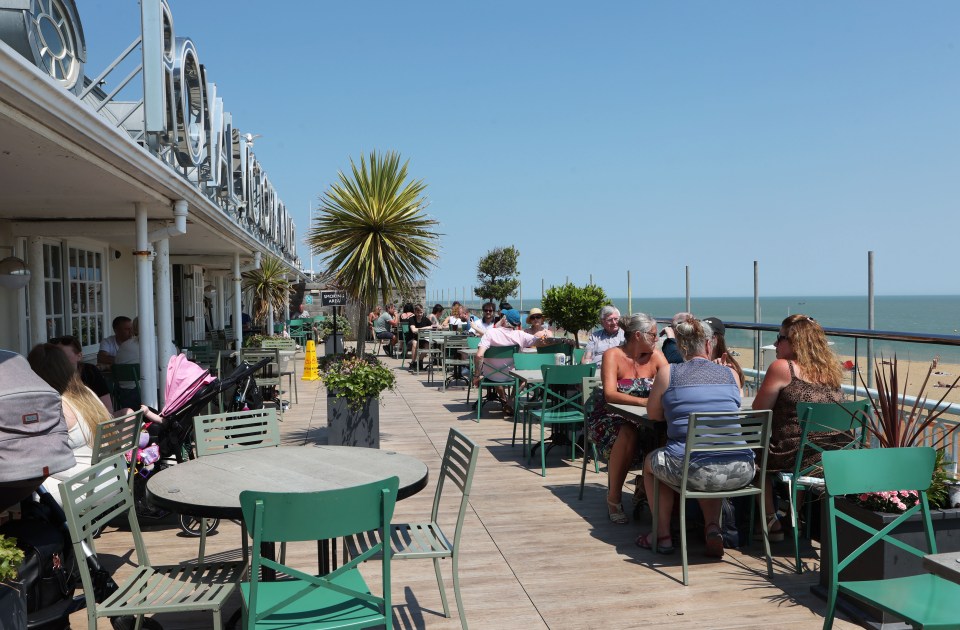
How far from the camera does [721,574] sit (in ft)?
12.2

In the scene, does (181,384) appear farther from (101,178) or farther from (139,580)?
(139,580)

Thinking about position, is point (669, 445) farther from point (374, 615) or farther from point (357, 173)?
point (357, 173)

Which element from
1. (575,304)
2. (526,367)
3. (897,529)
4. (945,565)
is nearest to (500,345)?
(526,367)

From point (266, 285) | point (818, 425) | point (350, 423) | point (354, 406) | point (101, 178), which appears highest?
point (101, 178)

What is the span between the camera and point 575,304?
10688mm

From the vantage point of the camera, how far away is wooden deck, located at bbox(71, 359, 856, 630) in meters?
3.22

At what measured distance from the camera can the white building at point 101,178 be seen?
137 inches

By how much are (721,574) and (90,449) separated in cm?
322

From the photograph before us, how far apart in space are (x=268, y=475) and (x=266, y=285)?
15.9 metres

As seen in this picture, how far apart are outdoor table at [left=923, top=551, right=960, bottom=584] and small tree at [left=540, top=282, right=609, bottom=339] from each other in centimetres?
860

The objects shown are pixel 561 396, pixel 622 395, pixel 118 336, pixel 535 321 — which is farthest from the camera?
pixel 535 321

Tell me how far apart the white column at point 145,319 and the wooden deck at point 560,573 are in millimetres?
1644

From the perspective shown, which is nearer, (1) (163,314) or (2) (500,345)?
(1) (163,314)

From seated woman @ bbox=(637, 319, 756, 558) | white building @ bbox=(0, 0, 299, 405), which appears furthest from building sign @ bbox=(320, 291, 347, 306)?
seated woman @ bbox=(637, 319, 756, 558)
